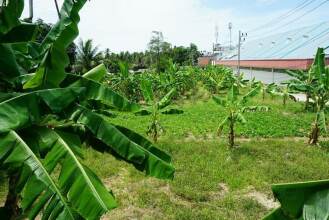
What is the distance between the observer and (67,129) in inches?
185

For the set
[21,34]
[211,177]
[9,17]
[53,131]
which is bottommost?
[211,177]

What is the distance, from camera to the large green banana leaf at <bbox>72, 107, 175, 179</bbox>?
3957 mm

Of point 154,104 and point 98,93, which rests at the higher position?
Answer: point 98,93

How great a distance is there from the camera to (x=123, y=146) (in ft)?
13.0

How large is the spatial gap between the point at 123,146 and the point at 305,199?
A: 2.07 m

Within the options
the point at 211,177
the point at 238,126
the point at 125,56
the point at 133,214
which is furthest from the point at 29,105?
the point at 125,56

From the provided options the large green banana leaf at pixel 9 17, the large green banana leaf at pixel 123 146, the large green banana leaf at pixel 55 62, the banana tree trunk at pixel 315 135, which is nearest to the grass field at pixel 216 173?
the banana tree trunk at pixel 315 135

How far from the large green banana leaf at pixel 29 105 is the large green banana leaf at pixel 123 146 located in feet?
1.14

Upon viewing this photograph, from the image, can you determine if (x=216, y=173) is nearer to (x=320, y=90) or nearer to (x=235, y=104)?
(x=235, y=104)

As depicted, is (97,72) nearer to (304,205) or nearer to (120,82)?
(304,205)

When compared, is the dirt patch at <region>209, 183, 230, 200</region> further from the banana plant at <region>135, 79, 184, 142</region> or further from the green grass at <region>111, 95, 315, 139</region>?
the green grass at <region>111, 95, 315, 139</region>

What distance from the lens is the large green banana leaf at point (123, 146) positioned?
3957 mm

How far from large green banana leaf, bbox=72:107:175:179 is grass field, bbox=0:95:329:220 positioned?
2522 millimetres

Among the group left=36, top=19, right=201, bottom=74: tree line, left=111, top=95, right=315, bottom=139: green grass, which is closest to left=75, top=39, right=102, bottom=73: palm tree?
left=36, top=19, right=201, bottom=74: tree line
